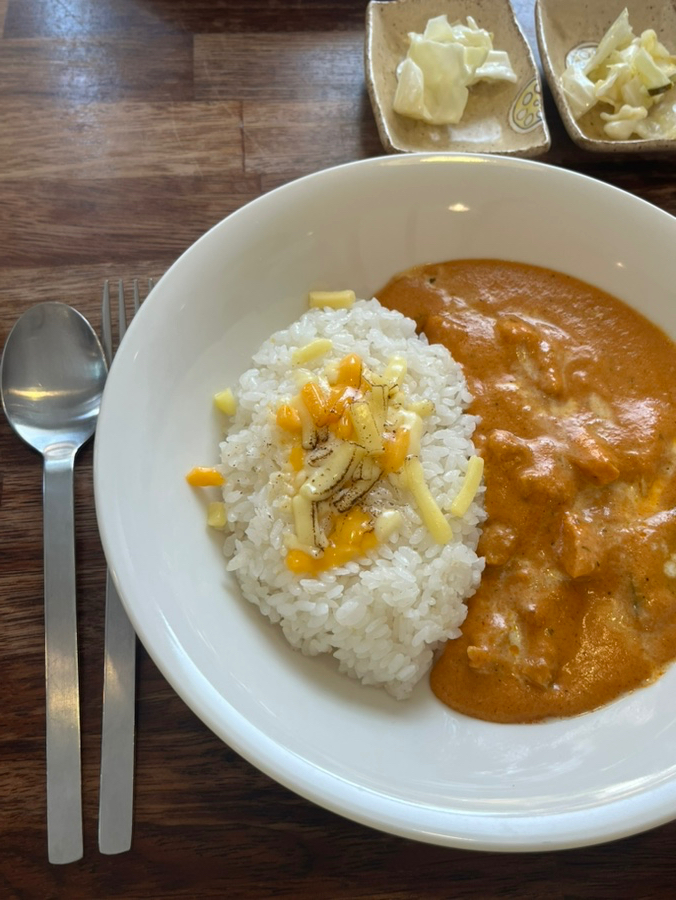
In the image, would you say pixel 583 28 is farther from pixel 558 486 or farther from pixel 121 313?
pixel 121 313

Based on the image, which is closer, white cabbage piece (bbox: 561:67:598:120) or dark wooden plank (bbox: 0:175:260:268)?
dark wooden plank (bbox: 0:175:260:268)

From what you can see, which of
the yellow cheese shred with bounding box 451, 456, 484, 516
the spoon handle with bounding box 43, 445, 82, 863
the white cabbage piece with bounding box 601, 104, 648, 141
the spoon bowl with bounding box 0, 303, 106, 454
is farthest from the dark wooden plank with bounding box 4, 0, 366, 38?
the yellow cheese shred with bounding box 451, 456, 484, 516

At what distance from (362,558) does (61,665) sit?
802 millimetres

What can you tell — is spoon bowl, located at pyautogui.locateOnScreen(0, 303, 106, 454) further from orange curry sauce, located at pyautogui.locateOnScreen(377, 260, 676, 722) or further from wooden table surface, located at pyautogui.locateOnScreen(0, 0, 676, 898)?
orange curry sauce, located at pyautogui.locateOnScreen(377, 260, 676, 722)

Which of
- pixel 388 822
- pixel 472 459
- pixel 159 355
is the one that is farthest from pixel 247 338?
pixel 388 822

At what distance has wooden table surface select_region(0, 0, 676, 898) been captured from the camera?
1.66 metres

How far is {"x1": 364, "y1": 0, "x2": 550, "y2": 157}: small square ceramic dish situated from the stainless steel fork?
1.88 metres

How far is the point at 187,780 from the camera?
171cm

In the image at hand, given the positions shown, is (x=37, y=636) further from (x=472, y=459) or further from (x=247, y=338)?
(x=472, y=459)

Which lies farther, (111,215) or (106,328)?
(111,215)

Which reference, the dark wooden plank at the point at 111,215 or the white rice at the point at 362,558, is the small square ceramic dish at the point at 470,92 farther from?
the white rice at the point at 362,558

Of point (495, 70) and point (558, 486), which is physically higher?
point (495, 70)

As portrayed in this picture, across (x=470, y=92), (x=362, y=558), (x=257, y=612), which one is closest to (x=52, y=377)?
(x=257, y=612)

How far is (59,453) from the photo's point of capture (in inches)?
80.9
